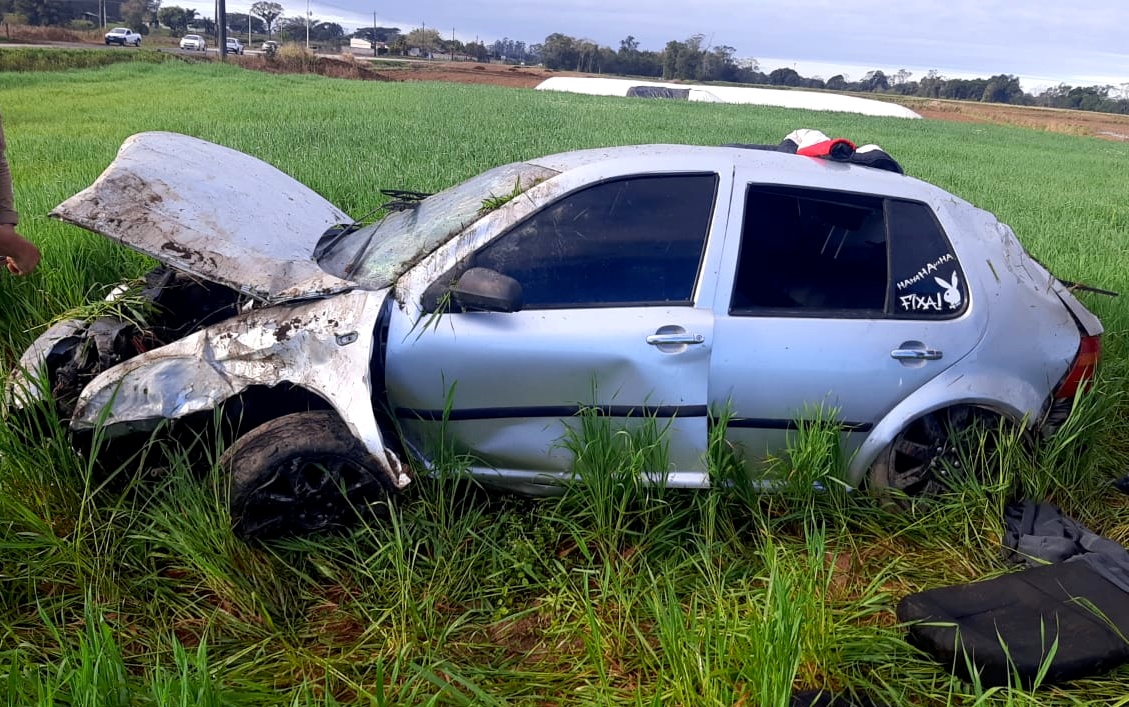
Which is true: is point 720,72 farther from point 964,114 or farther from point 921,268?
point 921,268

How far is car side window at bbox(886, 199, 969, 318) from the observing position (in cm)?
353

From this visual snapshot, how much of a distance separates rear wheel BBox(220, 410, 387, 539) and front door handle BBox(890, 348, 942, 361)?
212 centimetres

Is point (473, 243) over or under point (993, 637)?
over

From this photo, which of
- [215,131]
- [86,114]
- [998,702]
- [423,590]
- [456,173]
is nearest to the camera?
[998,702]

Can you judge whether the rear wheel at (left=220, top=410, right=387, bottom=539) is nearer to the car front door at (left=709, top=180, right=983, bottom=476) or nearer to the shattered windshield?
the shattered windshield

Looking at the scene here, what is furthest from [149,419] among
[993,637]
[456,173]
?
[456,173]

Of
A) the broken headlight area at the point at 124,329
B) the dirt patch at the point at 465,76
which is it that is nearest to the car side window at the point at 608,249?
the broken headlight area at the point at 124,329

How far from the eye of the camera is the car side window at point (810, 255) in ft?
11.1

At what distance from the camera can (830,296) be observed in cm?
346

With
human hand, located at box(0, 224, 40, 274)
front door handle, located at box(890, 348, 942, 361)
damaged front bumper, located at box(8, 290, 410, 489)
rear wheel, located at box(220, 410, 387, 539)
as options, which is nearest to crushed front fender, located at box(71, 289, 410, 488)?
damaged front bumper, located at box(8, 290, 410, 489)

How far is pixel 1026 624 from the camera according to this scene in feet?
9.20

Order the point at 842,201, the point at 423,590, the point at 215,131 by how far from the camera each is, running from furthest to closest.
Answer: the point at 215,131 → the point at 842,201 → the point at 423,590

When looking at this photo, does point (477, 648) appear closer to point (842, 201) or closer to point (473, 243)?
point (473, 243)

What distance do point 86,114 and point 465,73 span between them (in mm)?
48006
